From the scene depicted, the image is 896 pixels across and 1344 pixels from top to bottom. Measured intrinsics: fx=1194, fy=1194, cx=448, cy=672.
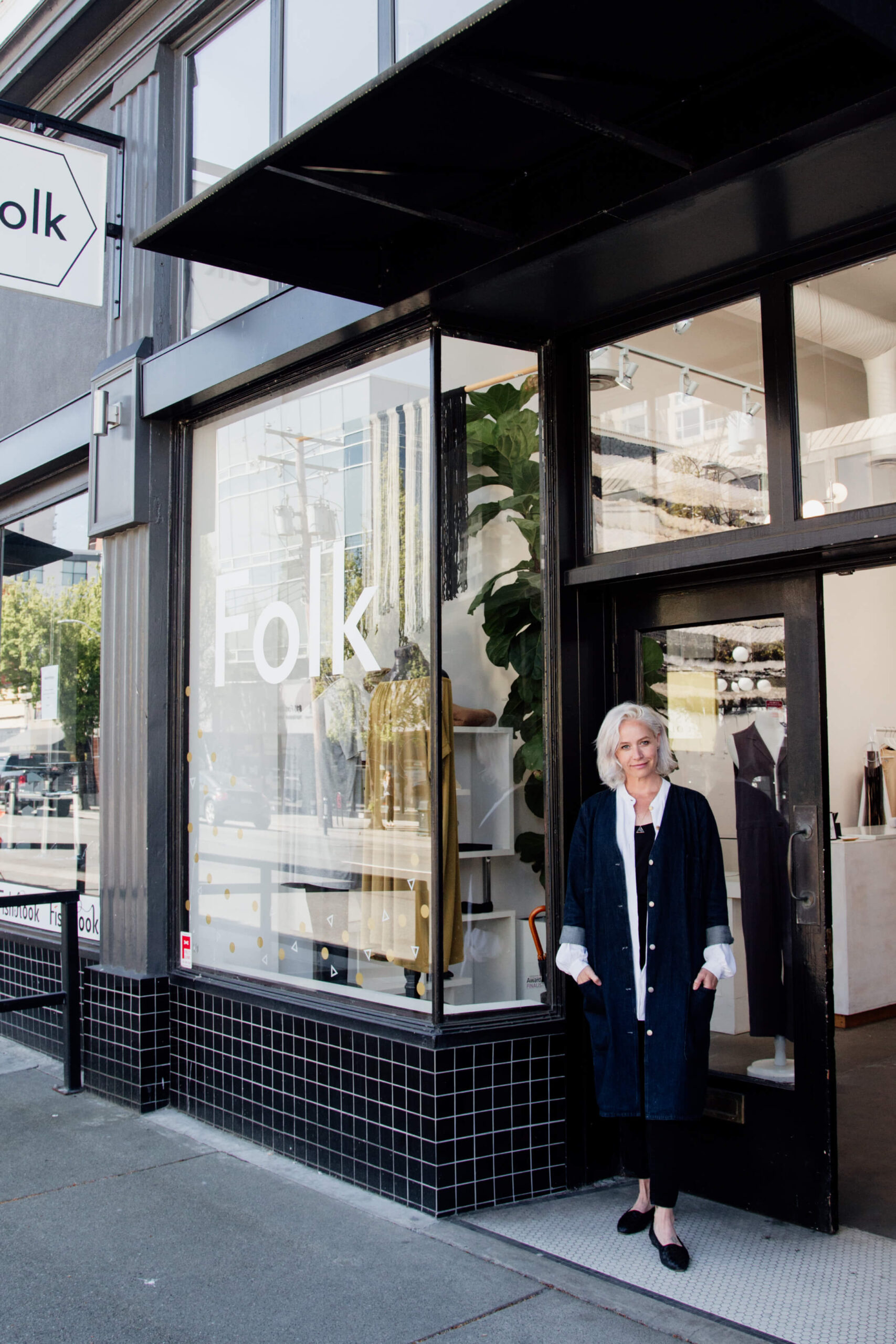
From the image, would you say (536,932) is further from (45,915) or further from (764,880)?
(45,915)

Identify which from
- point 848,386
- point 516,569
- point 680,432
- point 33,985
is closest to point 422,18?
point 680,432

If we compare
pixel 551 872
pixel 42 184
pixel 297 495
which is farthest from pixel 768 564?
pixel 42 184

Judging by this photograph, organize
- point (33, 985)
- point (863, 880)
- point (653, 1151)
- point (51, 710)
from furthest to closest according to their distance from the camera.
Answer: point (863, 880)
point (51, 710)
point (33, 985)
point (653, 1151)

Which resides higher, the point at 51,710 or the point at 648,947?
the point at 51,710

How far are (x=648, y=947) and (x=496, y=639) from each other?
4.47ft

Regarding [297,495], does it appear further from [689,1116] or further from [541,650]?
[689,1116]

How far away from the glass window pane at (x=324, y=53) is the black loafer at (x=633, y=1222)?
4.31 m

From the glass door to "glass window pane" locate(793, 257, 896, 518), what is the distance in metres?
0.37

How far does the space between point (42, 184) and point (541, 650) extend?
3077 millimetres

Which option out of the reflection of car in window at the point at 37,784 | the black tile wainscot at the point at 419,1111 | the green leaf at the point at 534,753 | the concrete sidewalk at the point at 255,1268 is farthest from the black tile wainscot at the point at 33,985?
the green leaf at the point at 534,753

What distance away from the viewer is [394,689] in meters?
4.64

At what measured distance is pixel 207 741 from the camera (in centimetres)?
561

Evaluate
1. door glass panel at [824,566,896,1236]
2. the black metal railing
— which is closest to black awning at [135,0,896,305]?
door glass panel at [824,566,896,1236]

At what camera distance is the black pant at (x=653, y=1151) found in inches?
147
